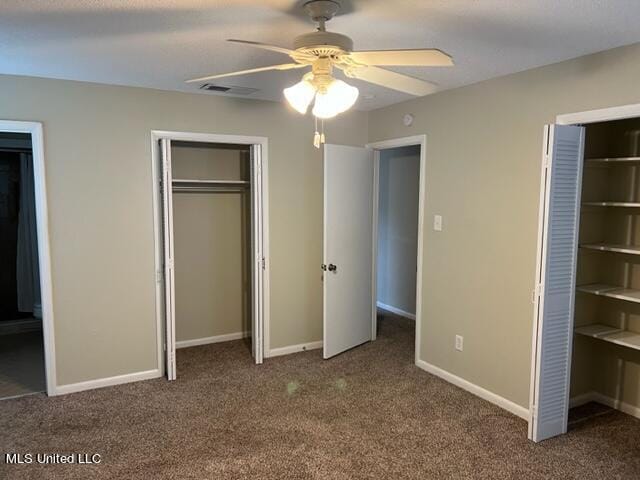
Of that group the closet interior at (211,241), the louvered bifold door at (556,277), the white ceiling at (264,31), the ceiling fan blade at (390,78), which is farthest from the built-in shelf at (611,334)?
the closet interior at (211,241)

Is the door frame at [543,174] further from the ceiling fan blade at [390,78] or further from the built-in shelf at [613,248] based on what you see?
the ceiling fan blade at [390,78]

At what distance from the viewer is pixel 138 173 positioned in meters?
3.76

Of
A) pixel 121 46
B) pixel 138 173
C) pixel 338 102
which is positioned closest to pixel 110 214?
pixel 138 173

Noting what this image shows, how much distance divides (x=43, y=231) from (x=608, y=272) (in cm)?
414

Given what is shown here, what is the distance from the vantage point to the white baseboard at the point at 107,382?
364 centimetres

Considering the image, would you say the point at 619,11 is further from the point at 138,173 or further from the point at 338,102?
the point at 138,173

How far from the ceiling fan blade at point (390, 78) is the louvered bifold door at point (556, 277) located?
856mm

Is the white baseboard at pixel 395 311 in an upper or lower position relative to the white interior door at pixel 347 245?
lower

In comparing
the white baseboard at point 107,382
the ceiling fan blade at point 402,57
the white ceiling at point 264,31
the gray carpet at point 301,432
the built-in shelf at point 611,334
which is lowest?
the gray carpet at point 301,432

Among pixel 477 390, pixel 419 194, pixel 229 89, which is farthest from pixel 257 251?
pixel 477 390

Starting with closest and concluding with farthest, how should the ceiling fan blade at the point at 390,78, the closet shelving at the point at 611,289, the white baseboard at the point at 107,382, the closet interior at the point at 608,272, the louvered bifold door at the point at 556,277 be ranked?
the ceiling fan blade at the point at 390,78
the louvered bifold door at the point at 556,277
the closet shelving at the point at 611,289
the closet interior at the point at 608,272
the white baseboard at the point at 107,382

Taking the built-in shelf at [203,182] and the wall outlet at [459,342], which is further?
the built-in shelf at [203,182]

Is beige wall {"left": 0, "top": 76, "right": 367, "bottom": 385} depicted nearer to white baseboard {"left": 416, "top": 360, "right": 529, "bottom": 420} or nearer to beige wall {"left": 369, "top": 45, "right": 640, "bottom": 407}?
beige wall {"left": 369, "top": 45, "right": 640, "bottom": 407}

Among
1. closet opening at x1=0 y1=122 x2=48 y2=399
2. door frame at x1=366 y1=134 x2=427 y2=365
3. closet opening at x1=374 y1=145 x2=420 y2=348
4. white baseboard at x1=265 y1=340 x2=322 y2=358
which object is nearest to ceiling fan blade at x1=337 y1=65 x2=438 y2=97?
door frame at x1=366 y1=134 x2=427 y2=365
